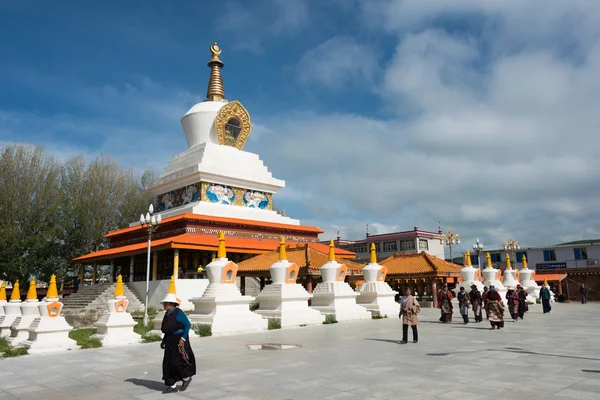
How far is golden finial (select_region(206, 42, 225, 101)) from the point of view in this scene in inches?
1549

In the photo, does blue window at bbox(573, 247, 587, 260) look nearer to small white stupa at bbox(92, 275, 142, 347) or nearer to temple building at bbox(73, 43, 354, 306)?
temple building at bbox(73, 43, 354, 306)

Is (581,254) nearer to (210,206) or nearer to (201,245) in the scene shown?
(210,206)

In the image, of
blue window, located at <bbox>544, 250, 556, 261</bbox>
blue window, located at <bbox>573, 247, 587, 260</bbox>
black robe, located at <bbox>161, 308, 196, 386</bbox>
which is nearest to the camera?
black robe, located at <bbox>161, 308, 196, 386</bbox>

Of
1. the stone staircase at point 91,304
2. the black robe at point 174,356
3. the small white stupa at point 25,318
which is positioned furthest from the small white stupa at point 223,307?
the stone staircase at point 91,304

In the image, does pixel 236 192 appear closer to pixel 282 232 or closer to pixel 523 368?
pixel 282 232

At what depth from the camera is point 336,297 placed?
62.4 ft

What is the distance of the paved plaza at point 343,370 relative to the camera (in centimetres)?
657

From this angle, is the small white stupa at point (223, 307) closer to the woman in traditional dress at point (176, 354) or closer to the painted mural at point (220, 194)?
the woman in traditional dress at point (176, 354)

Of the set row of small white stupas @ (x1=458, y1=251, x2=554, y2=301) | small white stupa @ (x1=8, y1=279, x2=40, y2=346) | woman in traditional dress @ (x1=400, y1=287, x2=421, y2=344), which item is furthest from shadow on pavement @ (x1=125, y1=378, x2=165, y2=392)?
row of small white stupas @ (x1=458, y1=251, x2=554, y2=301)

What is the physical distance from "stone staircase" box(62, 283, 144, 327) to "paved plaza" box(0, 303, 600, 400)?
46.5 feet

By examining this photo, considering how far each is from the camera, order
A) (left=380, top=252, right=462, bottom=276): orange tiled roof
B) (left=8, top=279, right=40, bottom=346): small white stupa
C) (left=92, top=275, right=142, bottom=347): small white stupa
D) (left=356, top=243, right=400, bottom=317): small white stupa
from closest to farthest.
A: (left=92, top=275, right=142, bottom=347): small white stupa < (left=8, top=279, right=40, bottom=346): small white stupa < (left=356, top=243, right=400, bottom=317): small white stupa < (left=380, top=252, right=462, bottom=276): orange tiled roof

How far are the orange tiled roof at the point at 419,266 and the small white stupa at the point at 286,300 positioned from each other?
36.1 feet

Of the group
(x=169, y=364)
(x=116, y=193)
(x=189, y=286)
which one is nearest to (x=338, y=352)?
(x=169, y=364)

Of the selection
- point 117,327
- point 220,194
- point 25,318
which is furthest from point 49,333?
point 220,194
